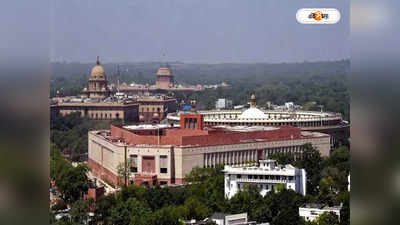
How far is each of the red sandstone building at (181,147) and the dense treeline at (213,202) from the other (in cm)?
45

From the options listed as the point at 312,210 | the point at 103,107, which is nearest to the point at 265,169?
the point at 312,210

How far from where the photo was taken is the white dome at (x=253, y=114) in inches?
360

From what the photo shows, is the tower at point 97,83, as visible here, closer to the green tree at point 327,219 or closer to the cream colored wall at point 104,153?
the cream colored wall at point 104,153

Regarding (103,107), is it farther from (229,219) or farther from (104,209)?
(229,219)

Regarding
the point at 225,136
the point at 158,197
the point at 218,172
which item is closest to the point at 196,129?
the point at 225,136

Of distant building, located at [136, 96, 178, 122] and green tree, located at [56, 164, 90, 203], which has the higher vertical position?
distant building, located at [136, 96, 178, 122]

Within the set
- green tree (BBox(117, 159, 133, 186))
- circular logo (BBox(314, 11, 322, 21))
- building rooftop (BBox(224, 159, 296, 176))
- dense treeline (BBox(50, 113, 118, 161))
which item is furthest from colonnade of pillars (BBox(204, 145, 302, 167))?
circular logo (BBox(314, 11, 322, 21))

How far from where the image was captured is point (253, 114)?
9188 millimetres

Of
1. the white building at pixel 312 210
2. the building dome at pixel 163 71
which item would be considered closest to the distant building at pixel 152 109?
the building dome at pixel 163 71

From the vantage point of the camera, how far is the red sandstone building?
22.8 ft

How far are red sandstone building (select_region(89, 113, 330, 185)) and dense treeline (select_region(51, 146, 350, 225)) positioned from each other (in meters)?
0.45

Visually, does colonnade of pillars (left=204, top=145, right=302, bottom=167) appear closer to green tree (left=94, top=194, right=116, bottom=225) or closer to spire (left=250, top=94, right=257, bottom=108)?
spire (left=250, top=94, right=257, bottom=108)

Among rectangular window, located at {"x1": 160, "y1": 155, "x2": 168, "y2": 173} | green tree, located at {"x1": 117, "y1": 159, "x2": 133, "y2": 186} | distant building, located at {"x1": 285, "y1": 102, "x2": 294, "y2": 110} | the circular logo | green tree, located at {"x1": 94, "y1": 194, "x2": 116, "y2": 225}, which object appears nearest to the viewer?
the circular logo

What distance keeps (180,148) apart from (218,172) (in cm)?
125
